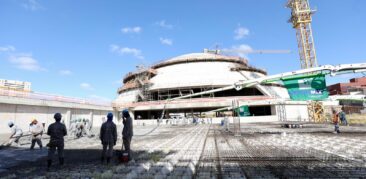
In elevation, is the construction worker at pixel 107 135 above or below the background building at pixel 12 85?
below

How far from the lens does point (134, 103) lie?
51.3 metres

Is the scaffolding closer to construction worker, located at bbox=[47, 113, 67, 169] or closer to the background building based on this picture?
construction worker, located at bbox=[47, 113, 67, 169]

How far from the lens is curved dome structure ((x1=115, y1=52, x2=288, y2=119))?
156 feet

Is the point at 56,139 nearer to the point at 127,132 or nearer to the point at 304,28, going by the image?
the point at 127,132

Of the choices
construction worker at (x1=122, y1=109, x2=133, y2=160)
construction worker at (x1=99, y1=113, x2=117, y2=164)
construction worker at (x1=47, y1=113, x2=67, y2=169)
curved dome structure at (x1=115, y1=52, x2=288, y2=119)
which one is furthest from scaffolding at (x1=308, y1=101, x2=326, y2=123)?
construction worker at (x1=47, y1=113, x2=67, y2=169)

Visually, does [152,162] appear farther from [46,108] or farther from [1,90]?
[46,108]

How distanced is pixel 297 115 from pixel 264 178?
47965mm

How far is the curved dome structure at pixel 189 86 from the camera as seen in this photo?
156 feet

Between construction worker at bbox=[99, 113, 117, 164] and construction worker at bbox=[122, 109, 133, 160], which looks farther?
construction worker at bbox=[122, 109, 133, 160]

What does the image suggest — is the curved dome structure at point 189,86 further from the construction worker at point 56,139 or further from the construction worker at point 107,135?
the construction worker at point 56,139

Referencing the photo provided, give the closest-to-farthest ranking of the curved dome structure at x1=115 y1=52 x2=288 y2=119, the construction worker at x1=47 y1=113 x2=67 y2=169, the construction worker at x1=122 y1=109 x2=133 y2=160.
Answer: the construction worker at x1=47 y1=113 x2=67 y2=169 < the construction worker at x1=122 y1=109 x2=133 y2=160 < the curved dome structure at x1=115 y1=52 x2=288 y2=119

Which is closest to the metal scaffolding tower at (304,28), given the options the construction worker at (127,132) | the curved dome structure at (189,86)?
the curved dome structure at (189,86)

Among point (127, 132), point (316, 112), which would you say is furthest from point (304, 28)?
point (127, 132)

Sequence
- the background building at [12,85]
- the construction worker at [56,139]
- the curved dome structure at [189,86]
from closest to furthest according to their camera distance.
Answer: the construction worker at [56,139] < the background building at [12,85] < the curved dome structure at [189,86]
